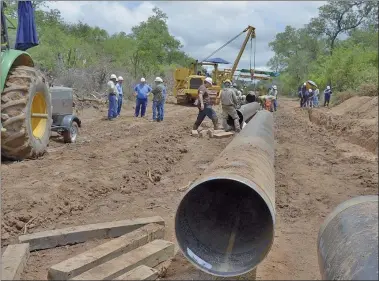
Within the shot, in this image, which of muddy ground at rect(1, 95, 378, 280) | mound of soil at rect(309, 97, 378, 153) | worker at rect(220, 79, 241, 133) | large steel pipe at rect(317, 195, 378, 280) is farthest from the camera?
worker at rect(220, 79, 241, 133)

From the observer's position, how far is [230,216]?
439cm

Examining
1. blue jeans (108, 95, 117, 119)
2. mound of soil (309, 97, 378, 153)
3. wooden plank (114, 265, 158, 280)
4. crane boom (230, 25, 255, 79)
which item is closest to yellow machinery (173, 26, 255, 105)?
crane boom (230, 25, 255, 79)

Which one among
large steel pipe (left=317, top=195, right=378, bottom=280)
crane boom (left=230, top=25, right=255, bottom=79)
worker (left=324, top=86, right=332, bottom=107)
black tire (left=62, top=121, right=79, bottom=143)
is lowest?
black tire (left=62, top=121, right=79, bottom=143)

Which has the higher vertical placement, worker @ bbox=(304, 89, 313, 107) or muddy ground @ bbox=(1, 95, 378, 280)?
worker @ bbox=(304, 89, 313, 107)

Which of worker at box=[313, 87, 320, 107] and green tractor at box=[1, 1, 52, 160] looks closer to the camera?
green tractor at box=[1, 1, 52, 160]

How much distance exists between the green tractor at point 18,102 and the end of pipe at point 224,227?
12.0 feet

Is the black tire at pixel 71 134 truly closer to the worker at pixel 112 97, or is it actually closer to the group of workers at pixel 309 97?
the worker at pixel 112 97

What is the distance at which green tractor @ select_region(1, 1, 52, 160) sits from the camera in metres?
6.74

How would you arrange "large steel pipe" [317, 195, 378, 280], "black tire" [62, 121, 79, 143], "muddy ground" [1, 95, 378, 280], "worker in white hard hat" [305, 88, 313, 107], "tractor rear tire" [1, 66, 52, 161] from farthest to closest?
"worker in white hard hat" [305, 88, 313, 107] < "black tire" [62, 121, 79, 143] < "tractor rear tire" [1, 66, 52, 161] < "muddy ground" [1, 95, 378, 280] < "large steel pipe" [317, 195, 378, 280]

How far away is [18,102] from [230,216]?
4.13 m

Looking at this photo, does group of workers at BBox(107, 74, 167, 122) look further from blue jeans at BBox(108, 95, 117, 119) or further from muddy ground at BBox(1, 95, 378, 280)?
muddy ground at BBox(1, 95, 378, 280)

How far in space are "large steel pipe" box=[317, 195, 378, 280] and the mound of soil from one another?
7158mm

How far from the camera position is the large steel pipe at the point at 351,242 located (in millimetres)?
2340

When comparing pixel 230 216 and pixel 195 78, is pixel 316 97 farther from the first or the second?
pixel 230 216
